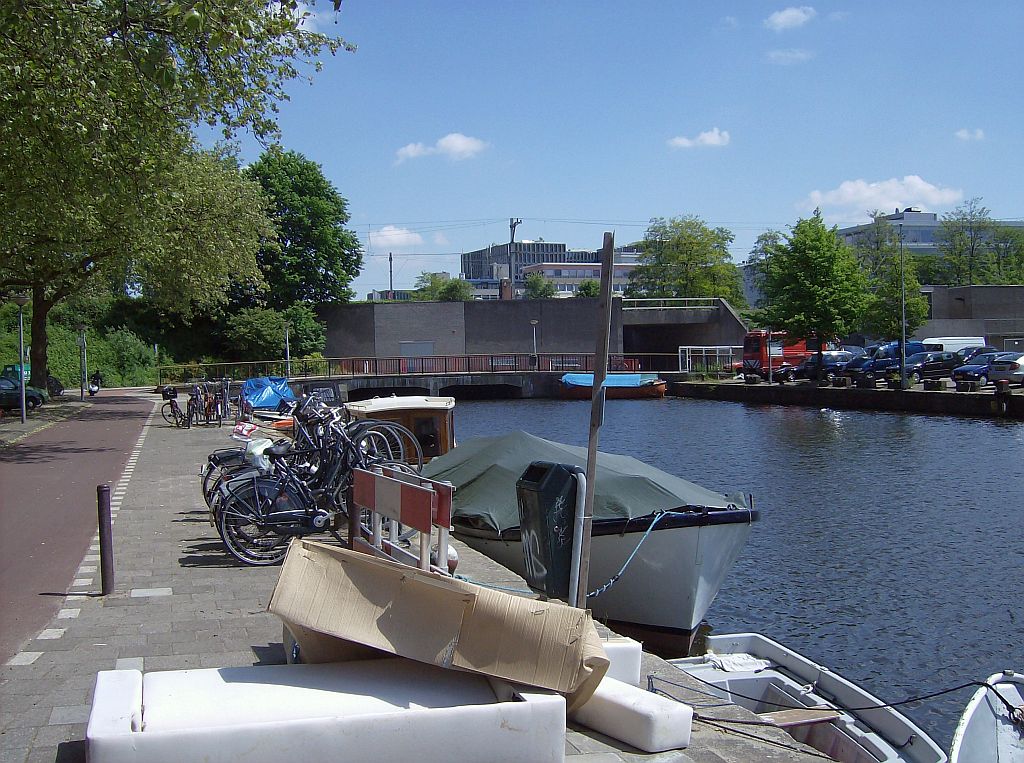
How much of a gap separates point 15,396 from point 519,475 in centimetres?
2899

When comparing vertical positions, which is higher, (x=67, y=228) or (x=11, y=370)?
(x=67, y=228)

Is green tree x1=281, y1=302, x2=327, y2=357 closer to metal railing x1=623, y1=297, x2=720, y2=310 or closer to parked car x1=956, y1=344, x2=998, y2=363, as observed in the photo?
metal railing x1=623, y1=297, x2=720, y2=310

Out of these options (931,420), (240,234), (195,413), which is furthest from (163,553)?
(931,420)

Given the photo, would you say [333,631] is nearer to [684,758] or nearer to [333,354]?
[684,758]

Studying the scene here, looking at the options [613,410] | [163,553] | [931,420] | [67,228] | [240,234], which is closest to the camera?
[163,553]

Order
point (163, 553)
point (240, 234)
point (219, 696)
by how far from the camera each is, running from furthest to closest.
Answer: point (240, 234)
point (163, 553)
point (219, 696)

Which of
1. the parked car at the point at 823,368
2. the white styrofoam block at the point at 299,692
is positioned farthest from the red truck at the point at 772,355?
the white styrofoam block at the point at 299,692

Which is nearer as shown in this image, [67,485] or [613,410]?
[67,485]

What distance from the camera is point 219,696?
494cm

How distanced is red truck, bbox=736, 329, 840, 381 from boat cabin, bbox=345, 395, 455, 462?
1708 inches

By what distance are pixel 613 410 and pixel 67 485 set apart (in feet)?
133

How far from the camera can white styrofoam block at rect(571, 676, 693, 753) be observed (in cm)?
529

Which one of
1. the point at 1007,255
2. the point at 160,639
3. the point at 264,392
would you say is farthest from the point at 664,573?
the point at 1007,255

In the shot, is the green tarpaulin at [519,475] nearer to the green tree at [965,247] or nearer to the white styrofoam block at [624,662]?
the white styrofoam block at [624,662]
